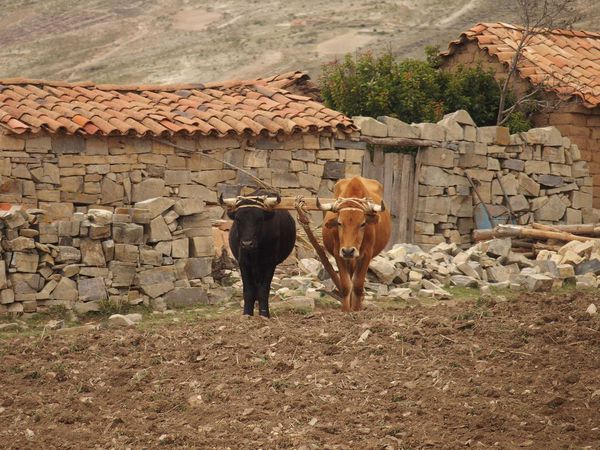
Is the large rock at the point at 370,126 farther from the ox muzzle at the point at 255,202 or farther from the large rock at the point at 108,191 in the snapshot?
the ox muzzle at the point at 255,202

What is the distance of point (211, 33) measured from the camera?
2104 inches

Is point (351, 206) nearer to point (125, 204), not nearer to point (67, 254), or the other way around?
point (67, 254)

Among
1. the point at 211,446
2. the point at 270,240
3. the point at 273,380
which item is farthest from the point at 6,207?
the point at 211,446

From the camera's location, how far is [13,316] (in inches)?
536

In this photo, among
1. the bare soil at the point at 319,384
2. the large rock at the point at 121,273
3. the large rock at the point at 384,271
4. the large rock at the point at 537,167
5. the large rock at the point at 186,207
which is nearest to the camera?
the bare soil at the point at 319,384

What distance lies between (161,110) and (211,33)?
35.6 metres

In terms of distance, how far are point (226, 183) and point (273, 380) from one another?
30.9ft

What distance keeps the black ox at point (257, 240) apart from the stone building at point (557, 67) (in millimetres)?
10244

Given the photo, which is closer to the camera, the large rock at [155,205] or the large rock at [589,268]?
the large rock at [155,205]

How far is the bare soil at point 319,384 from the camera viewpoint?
7.86 meters

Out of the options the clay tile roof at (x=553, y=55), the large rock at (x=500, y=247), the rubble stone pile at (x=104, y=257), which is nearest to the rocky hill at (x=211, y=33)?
the clay tile roof at (x=553, y=55)

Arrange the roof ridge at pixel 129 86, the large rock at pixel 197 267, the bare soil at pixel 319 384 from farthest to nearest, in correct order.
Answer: the roof ridge at pixel 129 86
the large rock at pixel 197 267
the bare soil at pixel 319 384

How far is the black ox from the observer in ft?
41.8

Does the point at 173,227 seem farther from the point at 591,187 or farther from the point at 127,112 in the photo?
the point at 591,187
